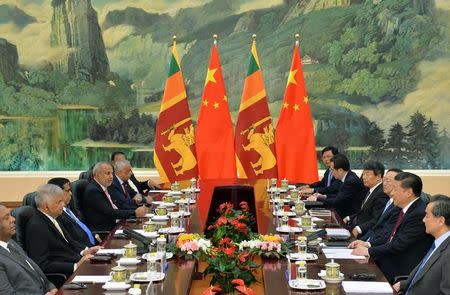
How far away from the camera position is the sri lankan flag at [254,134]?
10008mm

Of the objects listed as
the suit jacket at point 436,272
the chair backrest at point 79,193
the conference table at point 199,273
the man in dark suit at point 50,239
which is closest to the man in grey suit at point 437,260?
the suit jacket at point 436,272

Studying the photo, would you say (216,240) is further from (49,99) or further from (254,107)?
(49,99)

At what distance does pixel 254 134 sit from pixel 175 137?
3.59ft

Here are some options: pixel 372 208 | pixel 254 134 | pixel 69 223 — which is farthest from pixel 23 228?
pixel 254 134

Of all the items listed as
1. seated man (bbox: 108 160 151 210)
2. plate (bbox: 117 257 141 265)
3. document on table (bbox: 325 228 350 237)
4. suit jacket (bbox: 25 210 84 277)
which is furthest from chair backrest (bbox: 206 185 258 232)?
plate (bbox: 117 257 141 265)

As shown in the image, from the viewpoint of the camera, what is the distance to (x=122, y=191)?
26.3ft

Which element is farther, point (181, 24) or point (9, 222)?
point (181, 24)

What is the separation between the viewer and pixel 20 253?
4.65m

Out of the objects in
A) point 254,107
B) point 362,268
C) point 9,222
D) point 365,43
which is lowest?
point 362,268

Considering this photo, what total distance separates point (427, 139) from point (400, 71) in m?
1.08

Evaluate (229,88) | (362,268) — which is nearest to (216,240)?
(362,268)

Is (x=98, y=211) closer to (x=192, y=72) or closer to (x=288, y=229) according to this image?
(x=288, y=229)

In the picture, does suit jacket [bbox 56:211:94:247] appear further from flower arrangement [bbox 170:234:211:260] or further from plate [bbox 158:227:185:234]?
flower arrangement [bbox 170:234:211:260]

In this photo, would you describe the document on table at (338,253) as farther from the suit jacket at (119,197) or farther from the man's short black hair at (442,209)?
the suit jacket at (119,197)
